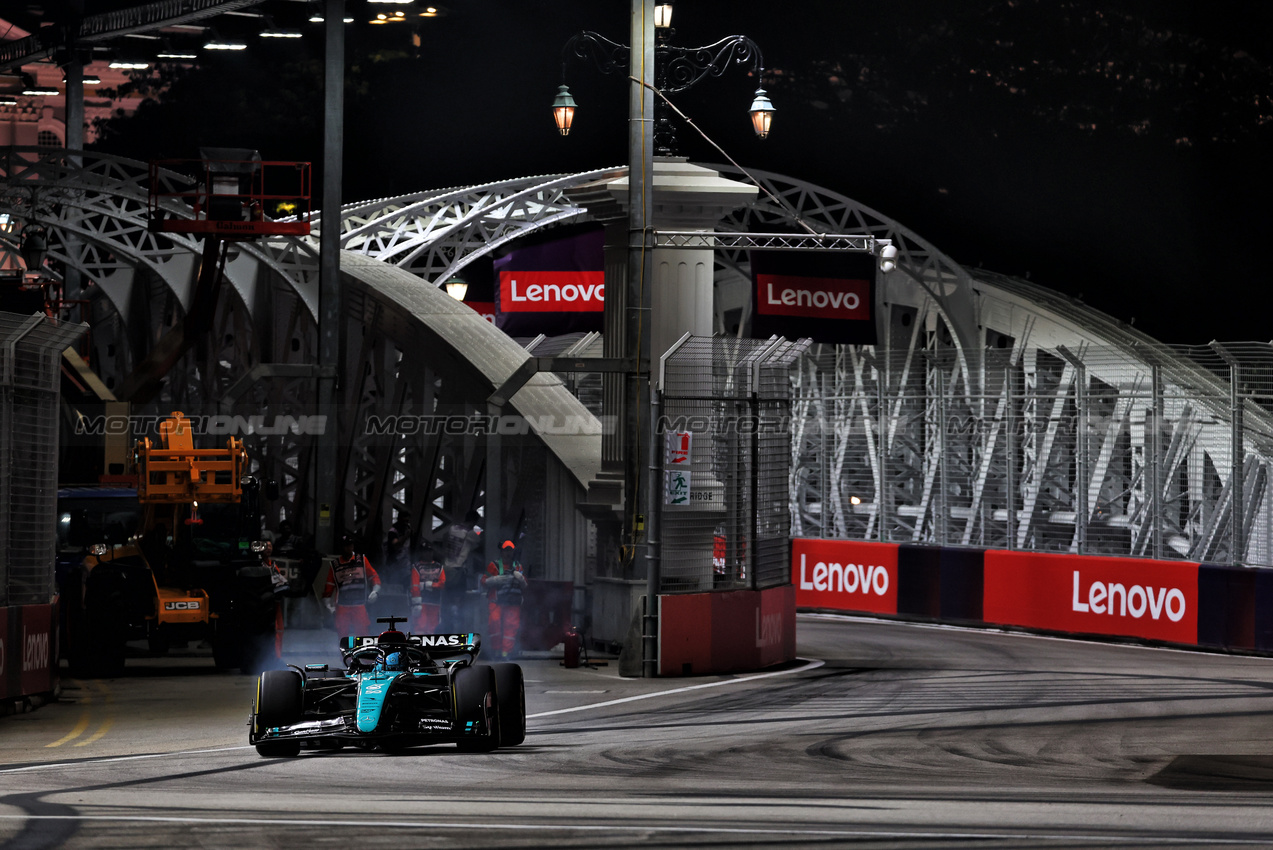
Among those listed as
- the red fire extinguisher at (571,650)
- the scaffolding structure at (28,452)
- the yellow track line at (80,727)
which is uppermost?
the scaffolding structure at (28,452)

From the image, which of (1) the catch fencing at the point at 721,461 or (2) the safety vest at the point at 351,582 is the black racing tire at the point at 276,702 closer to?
(1) the catch fencing at the point at 721,461

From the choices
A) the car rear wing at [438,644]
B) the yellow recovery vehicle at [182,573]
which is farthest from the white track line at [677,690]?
the yellow recovery vehicle at [182,573]

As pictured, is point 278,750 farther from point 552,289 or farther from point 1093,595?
point 552,289

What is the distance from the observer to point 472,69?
68500 millimetres

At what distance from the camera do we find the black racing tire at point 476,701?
492 inches

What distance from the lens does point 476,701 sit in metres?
12.6

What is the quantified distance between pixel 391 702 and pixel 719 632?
790 centimetres

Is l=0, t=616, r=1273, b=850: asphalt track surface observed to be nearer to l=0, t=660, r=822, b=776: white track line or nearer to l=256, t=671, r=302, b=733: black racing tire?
l=0, t=660, r=822, b=776: white track line

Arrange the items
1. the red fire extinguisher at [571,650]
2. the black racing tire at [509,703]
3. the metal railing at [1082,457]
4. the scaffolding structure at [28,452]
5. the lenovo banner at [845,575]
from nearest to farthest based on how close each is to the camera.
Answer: the black racing tire at [509,703] < the scaffolding structure at [28,452] < the red fire extinguisher at [571,650] < the metal railing at [1082,457] < the lenovo banner at [845,575]

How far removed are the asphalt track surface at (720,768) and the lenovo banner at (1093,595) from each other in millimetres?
2502

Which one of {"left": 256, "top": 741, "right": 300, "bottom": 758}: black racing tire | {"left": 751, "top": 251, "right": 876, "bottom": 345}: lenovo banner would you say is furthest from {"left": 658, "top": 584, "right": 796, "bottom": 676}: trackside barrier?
{"left": 751, "top": 251, "right": 876, "bottom": 345}: lenovo banner

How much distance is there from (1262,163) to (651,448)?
31.4 meters

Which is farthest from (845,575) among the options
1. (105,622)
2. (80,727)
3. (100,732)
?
(100,732)

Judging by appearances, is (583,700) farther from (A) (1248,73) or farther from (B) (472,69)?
(B) (472,69)
